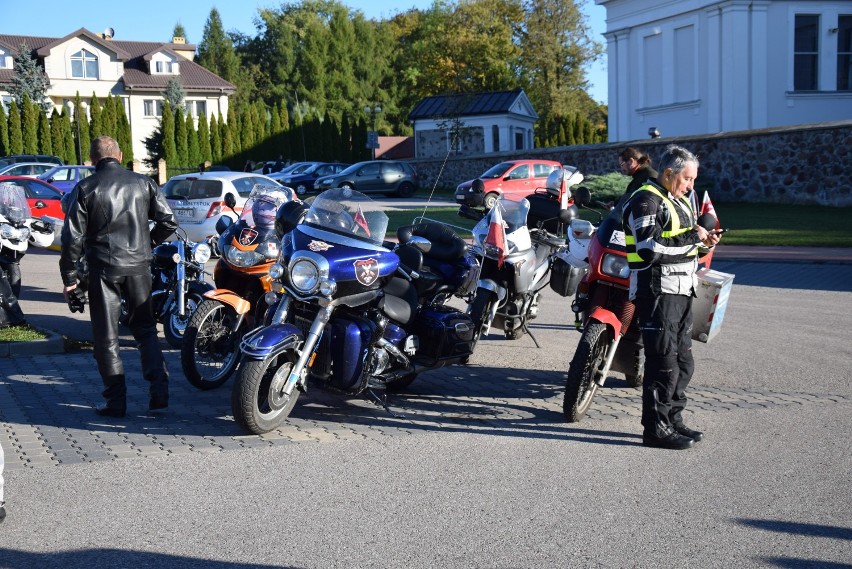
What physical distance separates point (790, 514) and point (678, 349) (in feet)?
A: 4.67

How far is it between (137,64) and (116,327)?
71256mm

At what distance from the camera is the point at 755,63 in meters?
32.5

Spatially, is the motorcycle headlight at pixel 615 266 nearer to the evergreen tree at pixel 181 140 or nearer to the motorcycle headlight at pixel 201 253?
the motorcycle headlight at pixel 201 253

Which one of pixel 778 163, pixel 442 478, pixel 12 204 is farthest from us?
pixel 778 163

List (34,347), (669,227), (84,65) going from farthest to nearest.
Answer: (84,65) → (34,347) → (669,227)

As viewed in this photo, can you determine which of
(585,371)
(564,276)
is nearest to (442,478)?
(585,371)

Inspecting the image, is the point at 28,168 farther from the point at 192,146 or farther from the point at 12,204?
the point at 12,204

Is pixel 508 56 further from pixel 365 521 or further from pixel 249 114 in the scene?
pixel 365 521

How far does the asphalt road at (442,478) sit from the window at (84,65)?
66.2m

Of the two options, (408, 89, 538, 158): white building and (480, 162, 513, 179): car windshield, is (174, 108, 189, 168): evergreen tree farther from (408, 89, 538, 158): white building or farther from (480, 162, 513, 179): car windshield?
(480, 162, 513, 179): car windshield

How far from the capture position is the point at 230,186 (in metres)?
19.4

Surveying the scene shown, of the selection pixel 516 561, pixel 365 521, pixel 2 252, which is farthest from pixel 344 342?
pixel 2 252

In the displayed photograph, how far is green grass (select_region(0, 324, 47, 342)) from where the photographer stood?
368 inches

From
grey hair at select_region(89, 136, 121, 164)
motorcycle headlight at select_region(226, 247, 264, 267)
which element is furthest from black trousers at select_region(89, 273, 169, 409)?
motorcycle headlight at select_region(226, 247, 264, 267)
